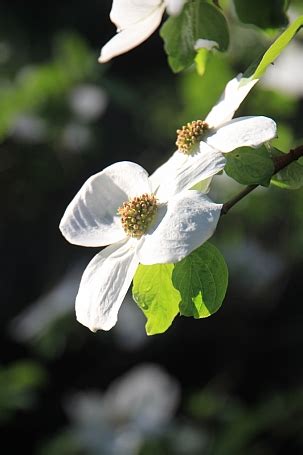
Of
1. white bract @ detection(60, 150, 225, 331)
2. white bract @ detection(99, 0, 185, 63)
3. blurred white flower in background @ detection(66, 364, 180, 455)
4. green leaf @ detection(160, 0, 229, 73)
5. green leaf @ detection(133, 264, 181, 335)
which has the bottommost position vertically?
blurred white flower in background @ detection(66, 364, 180, 455)

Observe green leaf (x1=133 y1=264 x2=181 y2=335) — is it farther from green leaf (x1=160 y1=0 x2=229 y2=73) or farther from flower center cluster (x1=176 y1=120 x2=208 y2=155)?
green leaf (x1=160 y1=0 x2=229 y2=73)

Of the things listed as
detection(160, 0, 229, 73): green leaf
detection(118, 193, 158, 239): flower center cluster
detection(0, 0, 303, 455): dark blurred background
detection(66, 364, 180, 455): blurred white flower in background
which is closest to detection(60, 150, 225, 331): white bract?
detection(118, 193, 158, 239): flower center cluster

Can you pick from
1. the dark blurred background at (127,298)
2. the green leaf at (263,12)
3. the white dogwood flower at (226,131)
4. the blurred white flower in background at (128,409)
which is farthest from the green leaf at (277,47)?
the blurred white flower in background at (128,409)

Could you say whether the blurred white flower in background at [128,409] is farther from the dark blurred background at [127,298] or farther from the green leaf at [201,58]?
the green leaf at [201,58]

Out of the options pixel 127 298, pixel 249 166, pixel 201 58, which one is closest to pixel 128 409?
pixel 127 298

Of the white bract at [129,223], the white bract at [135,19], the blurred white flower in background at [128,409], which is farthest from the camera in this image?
the blurred white flower in background at [128,409]
